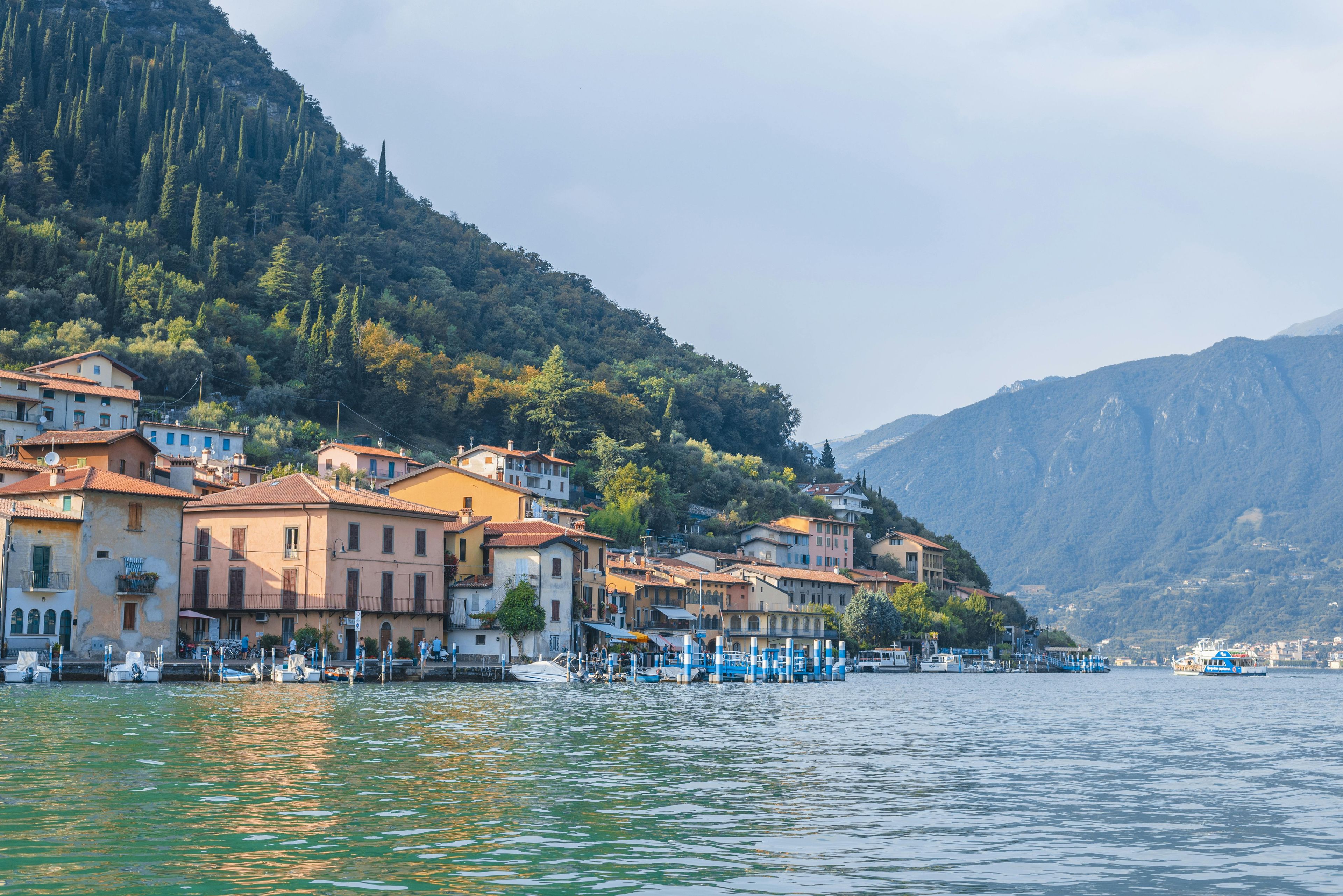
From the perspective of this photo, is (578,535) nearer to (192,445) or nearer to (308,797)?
(192,445)

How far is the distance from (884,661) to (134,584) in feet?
242

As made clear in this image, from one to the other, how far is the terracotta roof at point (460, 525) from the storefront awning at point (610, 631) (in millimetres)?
8352

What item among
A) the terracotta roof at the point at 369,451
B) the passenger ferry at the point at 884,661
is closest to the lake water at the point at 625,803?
the terracotta roof at the point at 369,451

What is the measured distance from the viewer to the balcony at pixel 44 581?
170 feet

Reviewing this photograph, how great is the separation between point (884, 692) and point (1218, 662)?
93.3 m

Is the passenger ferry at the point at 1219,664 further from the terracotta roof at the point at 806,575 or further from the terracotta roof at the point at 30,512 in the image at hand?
the terracotta roof at the point at 30,512

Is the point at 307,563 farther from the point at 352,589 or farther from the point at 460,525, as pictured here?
the point at 460,525

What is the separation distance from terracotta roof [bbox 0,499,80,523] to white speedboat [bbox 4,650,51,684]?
6.28 meters

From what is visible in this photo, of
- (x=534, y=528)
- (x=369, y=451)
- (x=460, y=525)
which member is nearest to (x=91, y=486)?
(x=460, y=525)

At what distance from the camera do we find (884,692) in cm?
7062

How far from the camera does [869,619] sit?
114 metres

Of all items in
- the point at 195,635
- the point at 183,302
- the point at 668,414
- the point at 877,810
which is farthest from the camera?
the point at 668,414

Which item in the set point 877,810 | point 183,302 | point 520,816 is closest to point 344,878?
point 520,816

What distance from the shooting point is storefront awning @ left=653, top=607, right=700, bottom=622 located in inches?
3632
